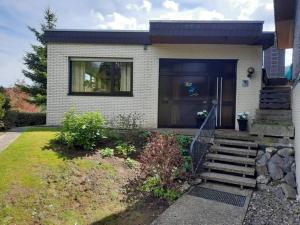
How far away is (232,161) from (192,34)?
423 centimetres

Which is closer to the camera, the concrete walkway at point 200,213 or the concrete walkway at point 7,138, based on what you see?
the concrete walkway at point 200,213

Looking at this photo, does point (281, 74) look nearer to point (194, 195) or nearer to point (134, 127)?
point (134, 127)

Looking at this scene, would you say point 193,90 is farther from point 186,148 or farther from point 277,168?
point 277,168

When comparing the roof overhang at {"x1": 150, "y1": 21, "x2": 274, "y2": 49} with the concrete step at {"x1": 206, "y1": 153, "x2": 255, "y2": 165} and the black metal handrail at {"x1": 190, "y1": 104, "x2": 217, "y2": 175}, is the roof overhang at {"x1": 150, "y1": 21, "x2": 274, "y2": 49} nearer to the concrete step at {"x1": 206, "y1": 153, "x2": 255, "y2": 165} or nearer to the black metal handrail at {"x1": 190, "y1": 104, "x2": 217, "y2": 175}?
the black metal handrail at {"x1": 190, "y1": 104, "x2": 217, "y2": 175}

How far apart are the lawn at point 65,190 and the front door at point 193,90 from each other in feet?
12.0

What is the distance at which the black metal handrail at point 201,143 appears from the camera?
6162 millimetres

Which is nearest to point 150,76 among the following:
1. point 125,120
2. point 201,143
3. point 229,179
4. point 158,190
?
point 125,120

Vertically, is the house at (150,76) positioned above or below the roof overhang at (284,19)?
below

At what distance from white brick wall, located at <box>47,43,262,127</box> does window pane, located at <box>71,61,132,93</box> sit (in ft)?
1.01

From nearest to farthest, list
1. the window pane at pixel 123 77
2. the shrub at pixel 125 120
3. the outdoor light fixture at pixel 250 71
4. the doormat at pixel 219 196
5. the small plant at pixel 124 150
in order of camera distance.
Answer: the doormat at pixel 219 196, the small plant at pixel 124 150, the outdoor light fixture at pixel 250 71, the shrub at pixel 125 120, the window pane at pixel 123 77

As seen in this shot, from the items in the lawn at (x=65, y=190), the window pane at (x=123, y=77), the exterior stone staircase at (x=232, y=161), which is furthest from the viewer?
the window pane at (x=123, y=77)

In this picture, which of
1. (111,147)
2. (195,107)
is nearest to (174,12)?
(195,107)

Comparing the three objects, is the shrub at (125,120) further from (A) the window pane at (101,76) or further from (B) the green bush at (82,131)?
(B) the green bush at (82,131)

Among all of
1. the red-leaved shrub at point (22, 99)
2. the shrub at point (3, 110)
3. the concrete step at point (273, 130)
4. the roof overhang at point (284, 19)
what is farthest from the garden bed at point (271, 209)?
the red-leaved shrub at point (22, 99)
